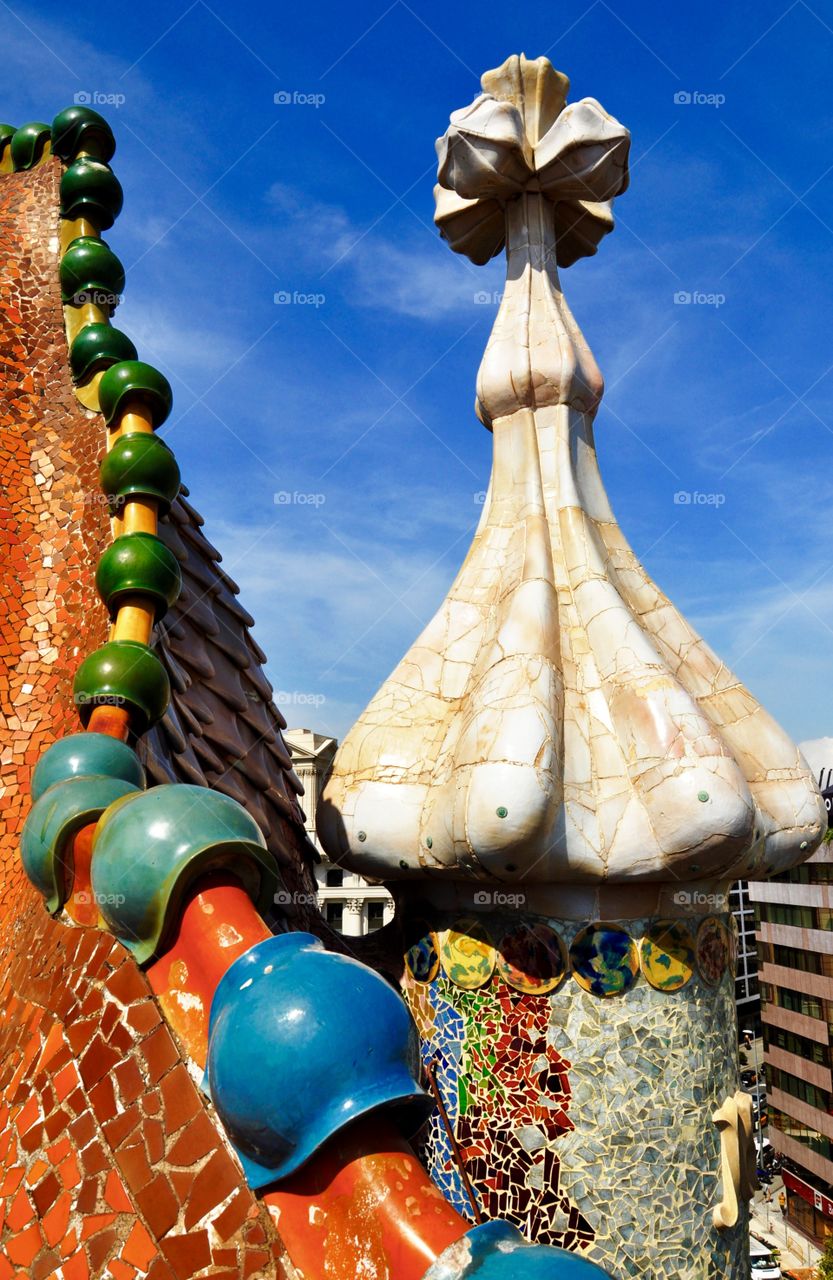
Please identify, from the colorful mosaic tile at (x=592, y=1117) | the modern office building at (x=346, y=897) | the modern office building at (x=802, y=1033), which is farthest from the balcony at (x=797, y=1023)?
the colorful mosaic tile at (x=592, y=1117)

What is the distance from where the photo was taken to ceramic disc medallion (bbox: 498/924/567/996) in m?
4.04

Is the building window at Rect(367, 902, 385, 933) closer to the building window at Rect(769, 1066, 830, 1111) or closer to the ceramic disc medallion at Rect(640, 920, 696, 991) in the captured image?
the building window at Rect(769, 1066, 830, 1111)

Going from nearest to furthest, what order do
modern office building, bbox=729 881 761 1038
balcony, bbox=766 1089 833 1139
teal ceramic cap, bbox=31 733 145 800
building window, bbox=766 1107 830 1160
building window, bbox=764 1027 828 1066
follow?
teal ceramic cap, bbox=31 733 145 800 < balcony, bbox=766 1089 833 1139 < building window, bbox=766 1107 830 1160 < building window, bbox=764 1027 828 1066 < modern office building, bbox=729 881 761 1038

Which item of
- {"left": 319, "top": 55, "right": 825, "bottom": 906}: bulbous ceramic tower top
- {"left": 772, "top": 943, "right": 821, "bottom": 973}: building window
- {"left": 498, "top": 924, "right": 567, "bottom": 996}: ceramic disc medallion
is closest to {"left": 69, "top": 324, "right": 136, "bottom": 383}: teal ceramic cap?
{"left": 319, "top": 55, "right": 825, "bottom": 906}: bulbous ceramic tower top

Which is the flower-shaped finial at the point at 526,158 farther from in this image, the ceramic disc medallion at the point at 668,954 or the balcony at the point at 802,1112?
the balcony at the point at 802,1112

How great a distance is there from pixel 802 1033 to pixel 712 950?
23.3 meters

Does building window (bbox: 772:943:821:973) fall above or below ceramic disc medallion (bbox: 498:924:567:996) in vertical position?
below

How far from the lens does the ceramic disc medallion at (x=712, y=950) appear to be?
13.8 ft

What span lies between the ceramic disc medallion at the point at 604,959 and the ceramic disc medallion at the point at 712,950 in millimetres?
319

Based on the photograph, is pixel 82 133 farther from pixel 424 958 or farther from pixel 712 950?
pixel 712 950

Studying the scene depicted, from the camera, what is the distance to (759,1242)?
23.0 metres

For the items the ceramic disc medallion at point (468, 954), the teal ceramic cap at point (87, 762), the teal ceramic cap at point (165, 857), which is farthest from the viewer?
the ceramic disc medallion at point (468, 954)

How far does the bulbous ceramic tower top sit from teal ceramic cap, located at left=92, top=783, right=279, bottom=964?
1.67m

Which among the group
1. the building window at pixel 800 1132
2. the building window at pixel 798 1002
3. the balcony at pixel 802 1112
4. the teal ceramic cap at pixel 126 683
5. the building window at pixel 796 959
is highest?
the teal ceramic cap at pixel 126 683
